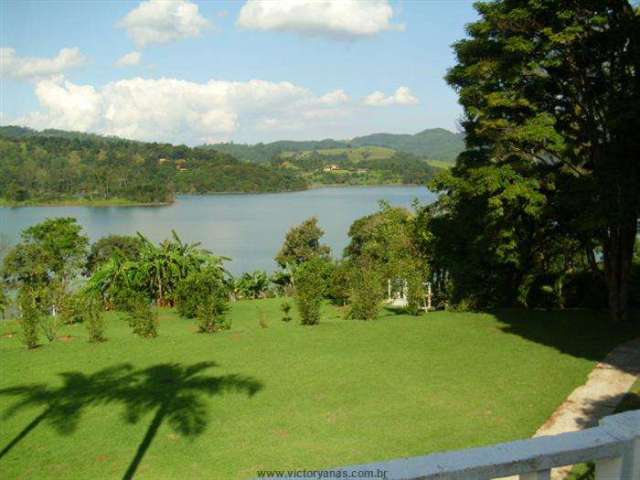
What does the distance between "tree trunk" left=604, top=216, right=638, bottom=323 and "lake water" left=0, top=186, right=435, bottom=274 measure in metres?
35.0

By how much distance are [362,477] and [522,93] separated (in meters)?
11.7

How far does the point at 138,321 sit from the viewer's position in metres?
12.4

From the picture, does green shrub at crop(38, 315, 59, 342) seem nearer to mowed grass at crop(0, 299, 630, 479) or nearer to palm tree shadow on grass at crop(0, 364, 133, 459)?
mowed grass at crop(0, 299, 630, 479)

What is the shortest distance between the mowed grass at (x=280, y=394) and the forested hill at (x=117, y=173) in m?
91.9

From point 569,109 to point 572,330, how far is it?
14.9 feet

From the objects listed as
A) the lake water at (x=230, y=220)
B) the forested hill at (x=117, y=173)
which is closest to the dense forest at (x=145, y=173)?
the forested hill at (x=117, y=173)

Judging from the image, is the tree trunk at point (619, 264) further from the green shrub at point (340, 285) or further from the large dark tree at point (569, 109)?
the green shrub at point (340, 285)

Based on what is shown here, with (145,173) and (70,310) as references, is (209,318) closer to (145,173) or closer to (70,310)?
(70,310)

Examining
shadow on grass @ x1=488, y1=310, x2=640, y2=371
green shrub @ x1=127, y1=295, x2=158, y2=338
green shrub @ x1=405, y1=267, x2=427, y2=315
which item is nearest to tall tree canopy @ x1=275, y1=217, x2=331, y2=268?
green shrub @ x1=405, y1=267, x2=427, y2=315

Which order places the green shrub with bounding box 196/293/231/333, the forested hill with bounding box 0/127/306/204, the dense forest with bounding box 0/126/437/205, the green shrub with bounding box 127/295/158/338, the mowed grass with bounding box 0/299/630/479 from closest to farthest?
1. the mowed grass with bounding box 0/299/630/479
2. the green shrub with bounding box 127/295/158/338
3. the green shrub with bounding box 196/293/231/333
4. the forested hill with bounding box 0/127/306/204
5. the dense forest with bounding box 0/126/437/205

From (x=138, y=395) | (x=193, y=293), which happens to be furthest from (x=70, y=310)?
(x=138, y=395)

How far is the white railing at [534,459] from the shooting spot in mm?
1484

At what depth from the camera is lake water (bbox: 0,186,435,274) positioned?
57.2 metres

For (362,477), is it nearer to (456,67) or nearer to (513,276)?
(456,67)
